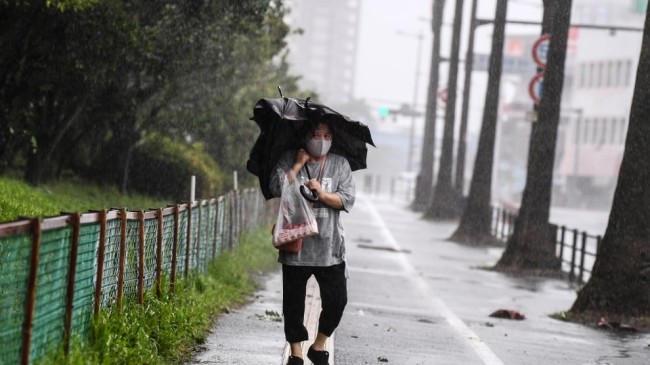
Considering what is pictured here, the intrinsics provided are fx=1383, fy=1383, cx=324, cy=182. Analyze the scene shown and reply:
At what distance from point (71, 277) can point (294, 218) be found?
1.54 metres

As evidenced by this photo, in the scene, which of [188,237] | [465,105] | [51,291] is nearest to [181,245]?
Answer: [188,237]

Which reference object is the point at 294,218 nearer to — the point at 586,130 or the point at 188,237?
the point at 188,237

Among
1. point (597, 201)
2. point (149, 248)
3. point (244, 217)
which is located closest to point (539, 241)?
point (244, 217)

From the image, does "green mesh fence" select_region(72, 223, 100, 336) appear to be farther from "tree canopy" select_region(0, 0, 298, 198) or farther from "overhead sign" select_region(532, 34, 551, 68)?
"overhead sign" select_region(532, 34, 551, 68)

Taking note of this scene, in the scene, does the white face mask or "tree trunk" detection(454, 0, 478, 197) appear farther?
"tree trunk" detection(454, 0, 478, 197)

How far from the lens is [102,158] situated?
2964 centimetres

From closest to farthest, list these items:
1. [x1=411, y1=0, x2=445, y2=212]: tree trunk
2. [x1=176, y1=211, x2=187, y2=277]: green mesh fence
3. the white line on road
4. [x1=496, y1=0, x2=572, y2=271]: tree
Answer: the white line on road
[x1=176, y1=211, x2=187, y2=277]: green mesh fence
[x1=496, y1=0, x2=572, y2=271]: tree
[x1=411, y1=0, x2=445, y2=212]: tree trunk

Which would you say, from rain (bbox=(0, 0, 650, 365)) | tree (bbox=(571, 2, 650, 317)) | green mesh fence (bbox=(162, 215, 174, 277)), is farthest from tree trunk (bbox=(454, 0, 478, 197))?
green mesh fence (bbox=(162, 215, 174, 277))

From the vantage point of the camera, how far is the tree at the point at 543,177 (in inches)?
1009

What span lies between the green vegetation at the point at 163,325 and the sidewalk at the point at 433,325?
202 mm

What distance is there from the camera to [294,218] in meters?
9.05

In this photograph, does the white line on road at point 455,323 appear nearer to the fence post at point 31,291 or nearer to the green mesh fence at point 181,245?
the green mesh fence at point 181,245

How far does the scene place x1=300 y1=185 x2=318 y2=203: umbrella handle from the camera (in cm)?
905

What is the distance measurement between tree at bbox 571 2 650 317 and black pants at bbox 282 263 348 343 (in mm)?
8756
